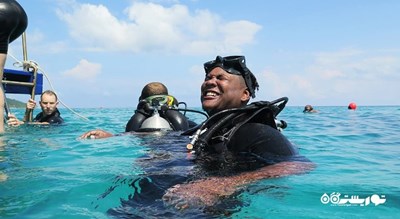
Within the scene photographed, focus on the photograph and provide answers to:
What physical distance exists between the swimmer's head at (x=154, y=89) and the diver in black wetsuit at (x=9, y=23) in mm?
2882

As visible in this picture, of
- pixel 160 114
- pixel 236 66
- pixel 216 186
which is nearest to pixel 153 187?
pixel 216 186

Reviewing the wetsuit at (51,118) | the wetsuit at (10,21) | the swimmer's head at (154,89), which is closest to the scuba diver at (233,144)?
the wetsuit at (10,21)

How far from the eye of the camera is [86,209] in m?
2.85

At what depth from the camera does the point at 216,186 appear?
2871 millimetres

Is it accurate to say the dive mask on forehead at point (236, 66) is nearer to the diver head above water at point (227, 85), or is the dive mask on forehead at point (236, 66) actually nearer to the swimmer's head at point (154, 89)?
the diver head above water at point (227, 85)

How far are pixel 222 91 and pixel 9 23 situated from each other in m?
2.65

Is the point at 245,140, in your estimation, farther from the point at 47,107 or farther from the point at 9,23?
the point at 47,107

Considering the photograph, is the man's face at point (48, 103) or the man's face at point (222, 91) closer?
the man's face at point (222, 91)

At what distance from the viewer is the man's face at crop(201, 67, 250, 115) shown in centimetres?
407

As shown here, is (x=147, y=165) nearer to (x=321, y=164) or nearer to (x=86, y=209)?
(x=86, y=209)

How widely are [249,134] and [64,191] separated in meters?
1.73

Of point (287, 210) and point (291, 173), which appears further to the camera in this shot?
point (291, 173)

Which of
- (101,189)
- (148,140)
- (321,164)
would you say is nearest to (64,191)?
(101,189)

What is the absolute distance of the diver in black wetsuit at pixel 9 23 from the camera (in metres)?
4.33
